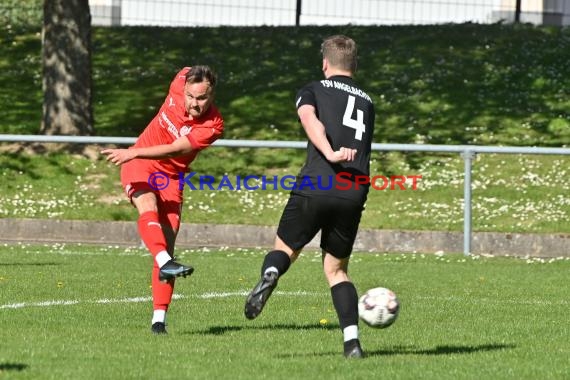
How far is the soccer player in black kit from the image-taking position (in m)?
7.98

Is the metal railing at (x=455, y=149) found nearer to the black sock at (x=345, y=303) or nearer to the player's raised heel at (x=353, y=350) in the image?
the black sock at (x=345, y=303)

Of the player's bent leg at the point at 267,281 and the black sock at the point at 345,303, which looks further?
the black sock at the point at 345,303

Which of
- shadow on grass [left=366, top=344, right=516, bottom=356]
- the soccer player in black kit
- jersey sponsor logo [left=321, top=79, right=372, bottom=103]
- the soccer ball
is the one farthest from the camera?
shadow on grass [left=366, top=344, right=516, bottom=356]

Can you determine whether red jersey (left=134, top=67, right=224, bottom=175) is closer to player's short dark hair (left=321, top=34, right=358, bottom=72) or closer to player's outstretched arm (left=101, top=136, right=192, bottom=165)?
player's outstretched arm (left=101, top=136, right=192, bottom=165)

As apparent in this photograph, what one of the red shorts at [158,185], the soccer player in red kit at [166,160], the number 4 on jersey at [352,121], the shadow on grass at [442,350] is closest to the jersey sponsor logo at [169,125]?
the soccer player in red kit at [166,160]

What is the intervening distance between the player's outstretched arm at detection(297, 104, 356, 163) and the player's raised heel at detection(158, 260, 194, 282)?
151 centimetres

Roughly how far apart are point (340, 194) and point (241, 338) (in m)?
1.60

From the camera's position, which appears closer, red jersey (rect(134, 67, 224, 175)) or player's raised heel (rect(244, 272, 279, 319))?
player's raised heel (rect(244, 272, 279, 319))

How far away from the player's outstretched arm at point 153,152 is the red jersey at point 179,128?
0.07 m

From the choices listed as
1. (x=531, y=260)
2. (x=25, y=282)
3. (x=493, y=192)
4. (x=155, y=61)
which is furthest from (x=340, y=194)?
(x=155, y=61)

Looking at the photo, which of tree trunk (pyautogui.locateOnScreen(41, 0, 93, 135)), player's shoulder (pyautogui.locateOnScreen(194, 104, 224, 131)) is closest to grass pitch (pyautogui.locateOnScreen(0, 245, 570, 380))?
player's shoulder (pyautogui.locateOnScreen(194, 104, 224, 131))

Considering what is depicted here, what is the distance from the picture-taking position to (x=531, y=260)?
1808 cm

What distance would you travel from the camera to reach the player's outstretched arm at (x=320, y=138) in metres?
7.84

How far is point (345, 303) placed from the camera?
26.8 feet
